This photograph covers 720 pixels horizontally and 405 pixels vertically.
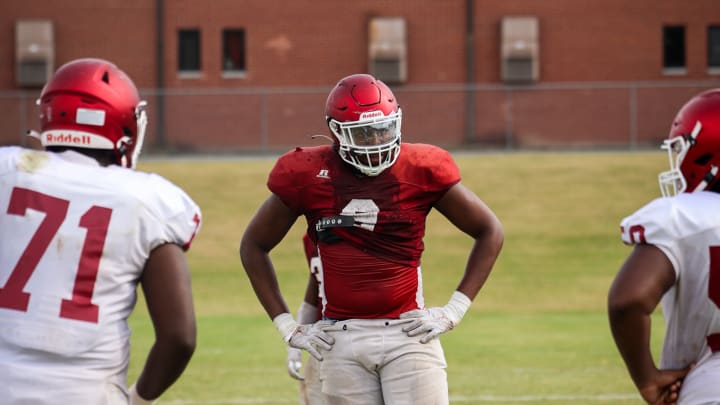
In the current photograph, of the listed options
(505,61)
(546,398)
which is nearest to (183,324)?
(546,398)

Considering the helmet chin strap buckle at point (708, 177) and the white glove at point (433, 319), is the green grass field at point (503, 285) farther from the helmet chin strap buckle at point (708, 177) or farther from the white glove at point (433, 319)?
the helmet chin strap buckle at point (708, 177)

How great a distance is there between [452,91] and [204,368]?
1800cm

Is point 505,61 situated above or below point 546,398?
above

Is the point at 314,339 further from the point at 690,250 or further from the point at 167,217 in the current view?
the point at 690,250

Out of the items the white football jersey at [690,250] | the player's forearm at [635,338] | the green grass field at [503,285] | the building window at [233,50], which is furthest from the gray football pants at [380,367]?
the building window at [233,50]

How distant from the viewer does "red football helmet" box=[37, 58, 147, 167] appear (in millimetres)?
3246

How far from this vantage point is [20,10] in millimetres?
29891

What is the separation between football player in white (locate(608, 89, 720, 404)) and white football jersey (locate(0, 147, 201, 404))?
51.0 inches

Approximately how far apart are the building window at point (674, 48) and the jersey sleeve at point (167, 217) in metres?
28.3

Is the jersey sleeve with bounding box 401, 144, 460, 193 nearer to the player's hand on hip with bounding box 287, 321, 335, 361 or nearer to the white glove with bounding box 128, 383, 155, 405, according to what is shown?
the player's hand on hip with bounding box 287, 321, 335, 361

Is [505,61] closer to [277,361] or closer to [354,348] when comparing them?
[277,361]

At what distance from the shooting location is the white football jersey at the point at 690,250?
10.6 feet

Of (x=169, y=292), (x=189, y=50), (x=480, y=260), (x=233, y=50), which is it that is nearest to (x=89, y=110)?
(x=169, y=292)

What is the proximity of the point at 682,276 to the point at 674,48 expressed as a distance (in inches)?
1105
